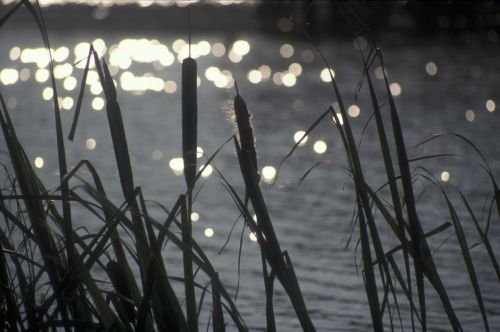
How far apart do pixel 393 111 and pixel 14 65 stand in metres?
40.3

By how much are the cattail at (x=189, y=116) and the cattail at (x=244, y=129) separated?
8cm

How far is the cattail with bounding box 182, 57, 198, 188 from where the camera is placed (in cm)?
180

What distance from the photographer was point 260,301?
18.7 ft

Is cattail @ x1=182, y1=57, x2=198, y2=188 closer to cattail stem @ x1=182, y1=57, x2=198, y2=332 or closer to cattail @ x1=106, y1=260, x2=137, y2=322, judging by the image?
cattail stem @ x1=182, y1=57, x2=198, y2=332

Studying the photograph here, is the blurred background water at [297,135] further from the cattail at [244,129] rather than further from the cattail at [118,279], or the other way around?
the cattail at [118,279]

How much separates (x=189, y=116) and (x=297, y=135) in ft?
49.4

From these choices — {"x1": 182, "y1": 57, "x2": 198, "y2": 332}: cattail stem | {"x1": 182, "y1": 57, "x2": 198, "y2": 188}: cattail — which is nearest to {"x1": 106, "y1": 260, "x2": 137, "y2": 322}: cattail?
{"x1": 182, "y1": 57, "x2": 198, "y2": 332}: cattail stem

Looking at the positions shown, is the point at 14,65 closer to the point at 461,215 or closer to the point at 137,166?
the point at 137,166

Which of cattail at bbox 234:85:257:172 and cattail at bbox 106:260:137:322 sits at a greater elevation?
cattail at bbox 234:85:257:172

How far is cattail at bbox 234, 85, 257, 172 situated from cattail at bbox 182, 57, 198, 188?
8 centimetres

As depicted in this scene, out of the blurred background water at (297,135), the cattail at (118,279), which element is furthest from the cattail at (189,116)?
the cattail at (118,279)

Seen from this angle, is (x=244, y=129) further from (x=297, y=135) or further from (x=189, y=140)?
(x=297, y=135)

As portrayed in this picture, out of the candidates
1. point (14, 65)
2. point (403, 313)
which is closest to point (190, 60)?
point (403, 313)

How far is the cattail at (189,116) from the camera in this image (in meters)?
1.80
